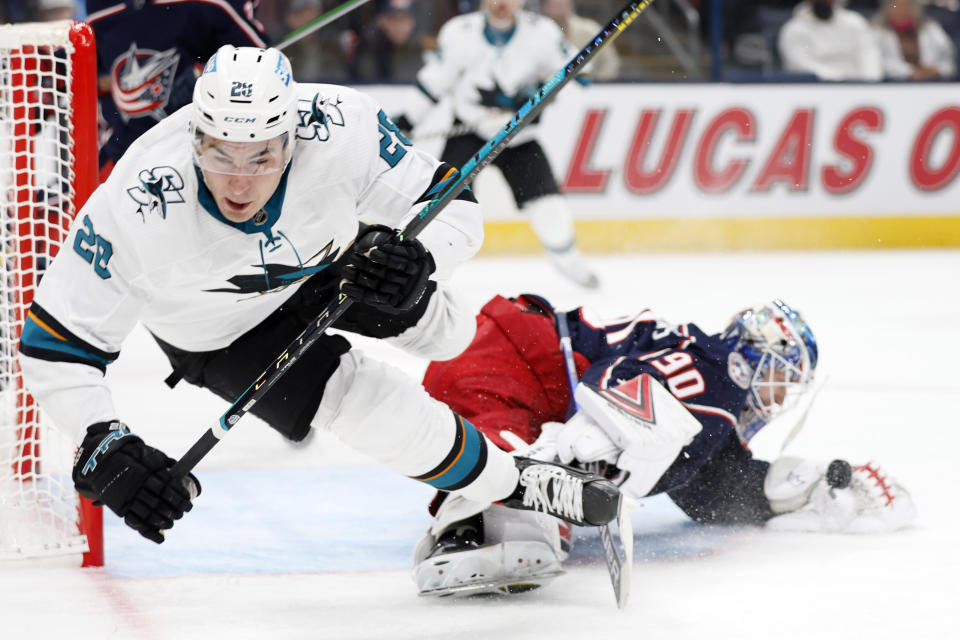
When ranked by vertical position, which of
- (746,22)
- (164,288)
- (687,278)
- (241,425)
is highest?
(164,288)

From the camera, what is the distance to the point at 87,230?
79.3 inches

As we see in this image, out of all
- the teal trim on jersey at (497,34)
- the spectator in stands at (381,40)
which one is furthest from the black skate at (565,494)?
the spectator in stands at (381,40)

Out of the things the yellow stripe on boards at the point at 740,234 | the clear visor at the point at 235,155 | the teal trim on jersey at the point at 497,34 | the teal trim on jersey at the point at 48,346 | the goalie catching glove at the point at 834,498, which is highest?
the clear visor at the point at 235,155

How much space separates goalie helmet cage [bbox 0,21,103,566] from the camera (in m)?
2.53

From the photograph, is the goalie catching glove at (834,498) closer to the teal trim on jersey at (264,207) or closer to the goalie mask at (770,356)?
the goalie mask at (770,356)

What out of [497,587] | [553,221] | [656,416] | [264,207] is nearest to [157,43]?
[264,207]

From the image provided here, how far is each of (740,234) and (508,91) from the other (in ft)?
6.03

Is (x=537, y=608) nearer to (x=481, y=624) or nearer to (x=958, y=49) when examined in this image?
(x=481, y=624)

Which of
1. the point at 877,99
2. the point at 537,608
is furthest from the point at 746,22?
the point at 537,608

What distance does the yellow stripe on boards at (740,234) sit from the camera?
24.1ft

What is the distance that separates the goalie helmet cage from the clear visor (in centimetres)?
63

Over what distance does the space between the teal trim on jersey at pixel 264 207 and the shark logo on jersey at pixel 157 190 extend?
3 cm

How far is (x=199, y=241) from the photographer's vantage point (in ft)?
6.76

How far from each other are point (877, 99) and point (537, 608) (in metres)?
5.73
